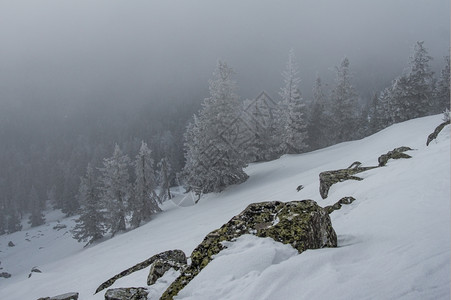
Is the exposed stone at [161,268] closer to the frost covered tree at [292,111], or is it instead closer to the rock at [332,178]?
the rock at [332,178]

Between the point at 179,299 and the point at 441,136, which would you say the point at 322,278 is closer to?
the point at 179,299

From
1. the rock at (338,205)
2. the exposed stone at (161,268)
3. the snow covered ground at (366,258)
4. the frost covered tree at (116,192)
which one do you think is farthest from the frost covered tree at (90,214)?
the rock at (338,205)

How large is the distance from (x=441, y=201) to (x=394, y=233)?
1998 mm

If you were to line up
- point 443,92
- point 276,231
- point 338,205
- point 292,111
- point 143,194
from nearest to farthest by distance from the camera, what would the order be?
point 276,231 < point 338,205 < point 143,194 < point 292,111 < point 443,92

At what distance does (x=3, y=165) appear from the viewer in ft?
512

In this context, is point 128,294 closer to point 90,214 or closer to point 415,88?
point 90,214

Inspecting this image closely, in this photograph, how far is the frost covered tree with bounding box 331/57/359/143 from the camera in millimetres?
48844

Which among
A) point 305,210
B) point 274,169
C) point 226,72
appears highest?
point 226,72

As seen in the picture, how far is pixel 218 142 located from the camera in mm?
30344

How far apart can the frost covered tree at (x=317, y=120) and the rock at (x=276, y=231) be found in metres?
47.2

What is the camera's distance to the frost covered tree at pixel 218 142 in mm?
29953

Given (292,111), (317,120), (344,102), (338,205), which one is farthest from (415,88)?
(338,205)

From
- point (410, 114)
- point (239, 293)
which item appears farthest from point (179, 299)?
point (410, 114)

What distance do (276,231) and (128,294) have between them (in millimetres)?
3418
